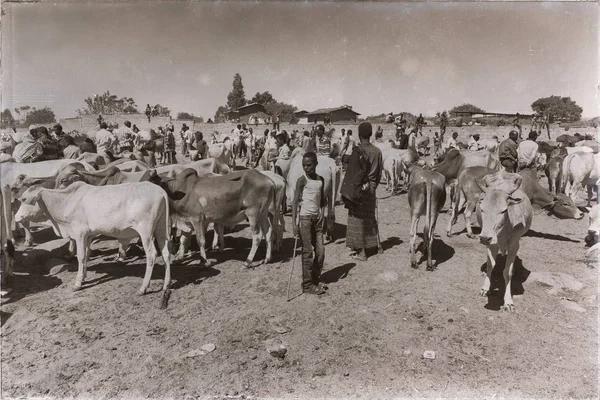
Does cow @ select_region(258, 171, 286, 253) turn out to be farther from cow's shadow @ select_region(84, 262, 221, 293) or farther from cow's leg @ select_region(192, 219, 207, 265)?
cow's shadow @ select_region(84, 262, 221, 293)

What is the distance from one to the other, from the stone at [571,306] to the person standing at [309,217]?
3796mm

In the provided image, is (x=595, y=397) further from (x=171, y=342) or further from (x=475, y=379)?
(x=171, y=342)

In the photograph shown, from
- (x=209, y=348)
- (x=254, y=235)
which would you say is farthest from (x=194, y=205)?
(x=209, y=348)

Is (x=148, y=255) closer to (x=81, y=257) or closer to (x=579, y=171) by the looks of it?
(x=81, y=257)

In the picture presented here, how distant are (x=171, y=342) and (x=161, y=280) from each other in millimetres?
2172

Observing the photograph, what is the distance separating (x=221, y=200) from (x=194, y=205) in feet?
1.79

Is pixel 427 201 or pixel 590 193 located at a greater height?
pixel 427 201

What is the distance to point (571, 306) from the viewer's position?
6242mm

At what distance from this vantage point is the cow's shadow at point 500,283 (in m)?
6.35

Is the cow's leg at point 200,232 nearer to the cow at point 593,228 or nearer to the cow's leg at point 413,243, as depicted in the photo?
the cow's leg at point 413,243

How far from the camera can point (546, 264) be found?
26.6ft

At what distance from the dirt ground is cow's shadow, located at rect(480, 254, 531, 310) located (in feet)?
0.18

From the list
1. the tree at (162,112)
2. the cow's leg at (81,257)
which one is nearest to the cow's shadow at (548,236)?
the cow's leg at (81,257)

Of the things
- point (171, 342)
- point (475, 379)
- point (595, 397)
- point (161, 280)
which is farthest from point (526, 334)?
point (161, 280)
